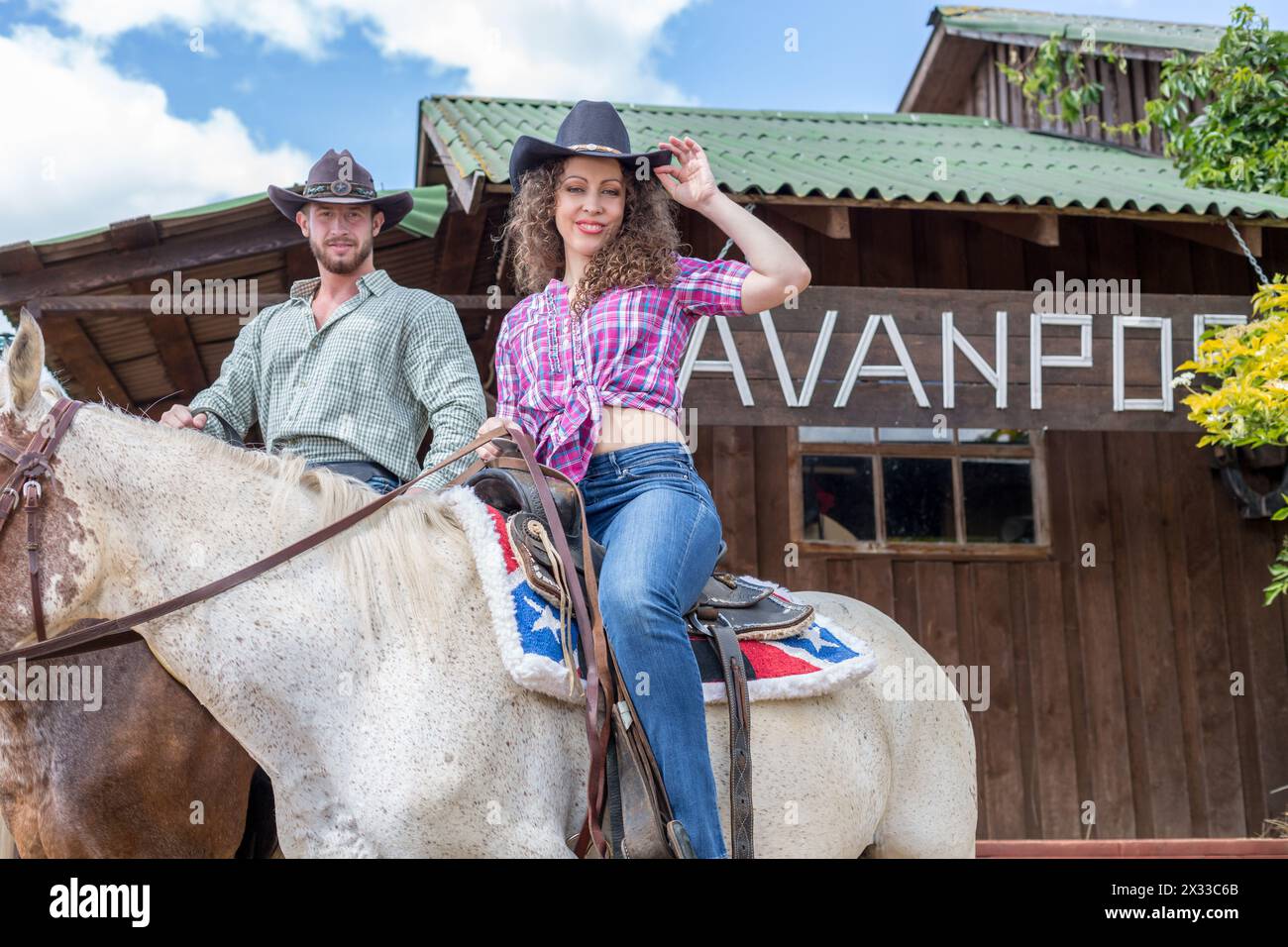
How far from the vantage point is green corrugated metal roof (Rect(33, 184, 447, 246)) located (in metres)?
5.98

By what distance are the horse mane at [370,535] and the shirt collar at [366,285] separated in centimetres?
98

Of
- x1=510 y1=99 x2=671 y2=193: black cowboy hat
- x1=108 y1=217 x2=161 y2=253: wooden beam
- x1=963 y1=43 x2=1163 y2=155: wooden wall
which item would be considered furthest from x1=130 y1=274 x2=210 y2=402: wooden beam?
x1=963 y1=43 x2=1163 y2=155: wooden wall

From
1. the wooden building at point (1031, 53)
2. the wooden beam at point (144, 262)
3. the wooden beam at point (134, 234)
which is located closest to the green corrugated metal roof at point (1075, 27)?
the wooden building at point (1031, 53)

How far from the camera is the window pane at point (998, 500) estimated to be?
7992 mm

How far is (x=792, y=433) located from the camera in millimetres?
7777

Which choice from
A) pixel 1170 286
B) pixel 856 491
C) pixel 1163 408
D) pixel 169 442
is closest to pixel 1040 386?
pixel 1163 408

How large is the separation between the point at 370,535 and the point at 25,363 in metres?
0.80

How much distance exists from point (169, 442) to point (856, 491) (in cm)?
567

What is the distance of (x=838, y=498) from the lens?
784 centimetres

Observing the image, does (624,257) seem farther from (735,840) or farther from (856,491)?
(856,491)

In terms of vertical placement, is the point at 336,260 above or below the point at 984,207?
below

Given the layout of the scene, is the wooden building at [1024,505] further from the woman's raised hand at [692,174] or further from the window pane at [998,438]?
the woman's raised hand at [692,174]

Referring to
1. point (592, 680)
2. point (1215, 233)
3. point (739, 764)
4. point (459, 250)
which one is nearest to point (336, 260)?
point (592, 680)

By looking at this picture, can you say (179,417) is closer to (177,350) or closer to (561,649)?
(561,649)
